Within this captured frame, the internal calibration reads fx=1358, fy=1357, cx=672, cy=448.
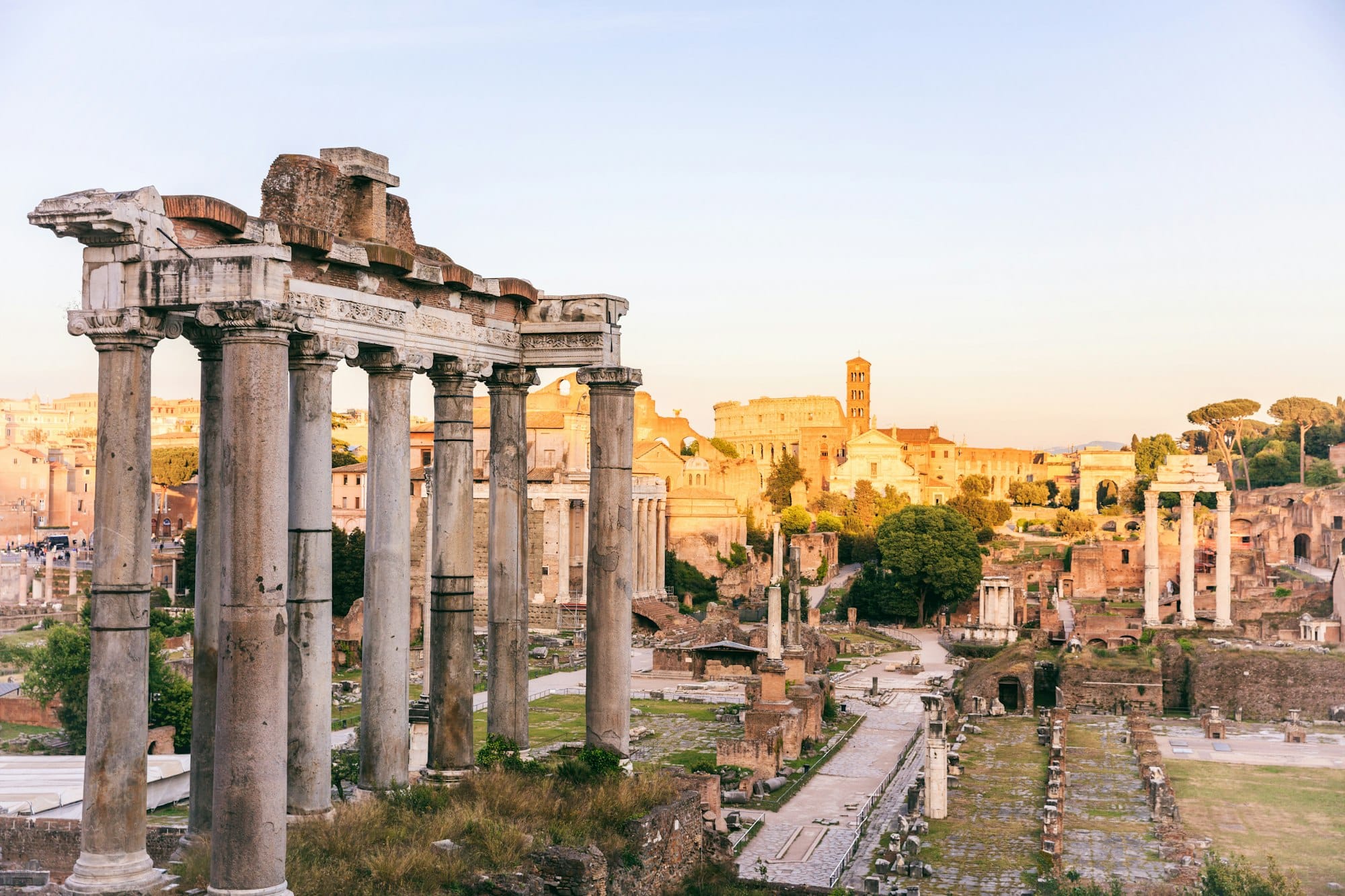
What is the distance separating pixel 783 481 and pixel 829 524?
775 inches

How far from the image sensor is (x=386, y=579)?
12672mm

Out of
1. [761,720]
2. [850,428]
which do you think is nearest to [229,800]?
[761,720]

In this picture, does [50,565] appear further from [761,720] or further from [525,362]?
[525,362]

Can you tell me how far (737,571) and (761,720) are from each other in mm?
43400

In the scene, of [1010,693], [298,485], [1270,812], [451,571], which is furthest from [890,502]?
[298,485]

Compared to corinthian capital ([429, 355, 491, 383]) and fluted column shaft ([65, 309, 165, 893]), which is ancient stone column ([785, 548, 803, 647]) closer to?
corinthian capital ([429, 355, 491, 383])

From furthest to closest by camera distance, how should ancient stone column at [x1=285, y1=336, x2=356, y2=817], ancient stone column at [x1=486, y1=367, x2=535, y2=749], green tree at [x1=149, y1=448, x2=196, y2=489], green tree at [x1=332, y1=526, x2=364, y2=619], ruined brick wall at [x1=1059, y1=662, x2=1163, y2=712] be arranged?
green tree at [x1=149, y1=448, x2=196, y2=489], green tree at [x1=332, y1=526, x2=364, y2=619], ruined brick wall at [x1=1059, y1=662, x2=1163, y2=712], ancient stone column at [x1=486, y1=367, x2=535, y2=749], ancient stone column at [x1=285, y1=336, x2=356, y2=817]

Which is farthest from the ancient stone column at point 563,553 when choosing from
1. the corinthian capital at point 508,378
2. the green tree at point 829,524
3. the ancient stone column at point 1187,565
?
the corinthian capital at point 508,378

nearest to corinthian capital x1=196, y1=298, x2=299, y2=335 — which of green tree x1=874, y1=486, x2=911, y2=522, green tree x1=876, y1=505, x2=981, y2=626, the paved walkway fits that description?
the paved walkway

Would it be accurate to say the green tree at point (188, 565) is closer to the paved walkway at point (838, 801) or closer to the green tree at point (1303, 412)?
the paved walkway at point (838, 801)

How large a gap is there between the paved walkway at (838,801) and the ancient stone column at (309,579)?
315 inches

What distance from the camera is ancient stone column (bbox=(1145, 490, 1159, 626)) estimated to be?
55656 millimetres

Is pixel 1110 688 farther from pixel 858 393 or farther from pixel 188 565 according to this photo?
pixel 858 393

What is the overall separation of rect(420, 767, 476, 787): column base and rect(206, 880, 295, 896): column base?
3.81 m
